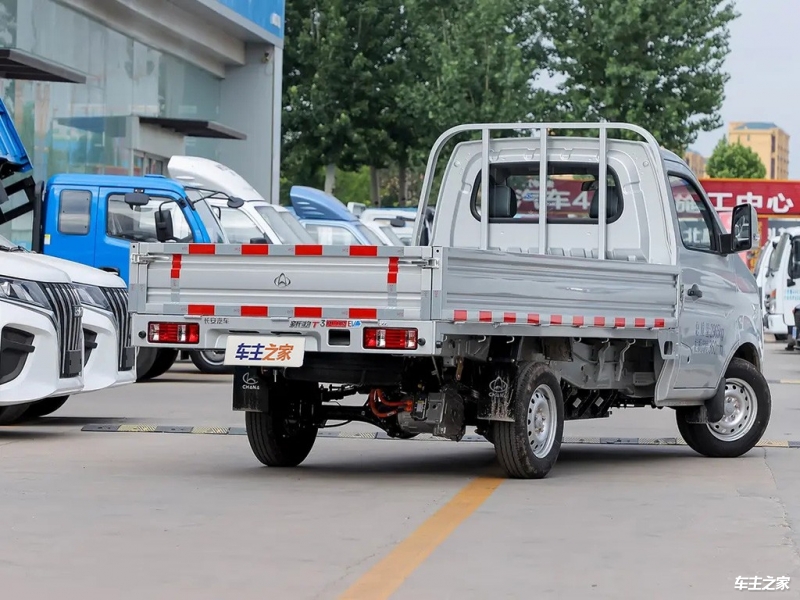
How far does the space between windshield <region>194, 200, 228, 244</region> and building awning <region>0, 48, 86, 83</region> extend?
→ 10.4 ft

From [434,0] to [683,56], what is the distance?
304 inches

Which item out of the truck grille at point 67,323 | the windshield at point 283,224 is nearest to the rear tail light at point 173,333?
the truck grille at point 67,323

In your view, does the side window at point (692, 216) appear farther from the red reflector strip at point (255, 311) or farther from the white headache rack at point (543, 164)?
the red reflector strip at point (255, 311)

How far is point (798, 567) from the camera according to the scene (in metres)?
7.24

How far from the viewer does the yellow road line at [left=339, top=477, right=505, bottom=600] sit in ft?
21.7

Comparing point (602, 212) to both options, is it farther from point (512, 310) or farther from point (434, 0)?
point (434, 0)

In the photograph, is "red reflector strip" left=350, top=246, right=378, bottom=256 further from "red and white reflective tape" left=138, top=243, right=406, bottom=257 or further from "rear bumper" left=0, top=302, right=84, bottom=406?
"rear bumper" left=0, top=302, right=84, bottom=406

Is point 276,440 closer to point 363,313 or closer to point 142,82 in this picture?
point 363,313

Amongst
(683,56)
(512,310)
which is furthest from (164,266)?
(683,56)

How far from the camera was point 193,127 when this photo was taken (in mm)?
33812

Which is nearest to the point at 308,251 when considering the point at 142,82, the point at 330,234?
the point at 330,234

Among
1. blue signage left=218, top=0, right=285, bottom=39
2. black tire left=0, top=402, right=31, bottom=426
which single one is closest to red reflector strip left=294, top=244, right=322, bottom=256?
black tire left=0, top=402, right=31, bottom=426

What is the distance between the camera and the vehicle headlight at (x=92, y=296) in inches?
530

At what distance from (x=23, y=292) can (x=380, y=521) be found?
4751 mm
